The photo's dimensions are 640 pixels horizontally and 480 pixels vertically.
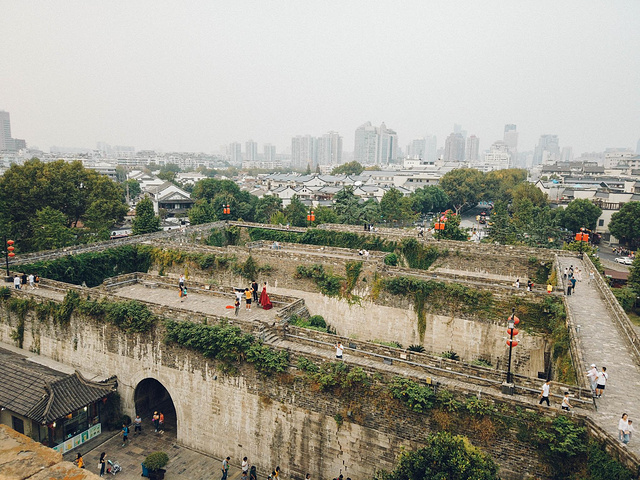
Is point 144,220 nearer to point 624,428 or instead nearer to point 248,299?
point 248,299

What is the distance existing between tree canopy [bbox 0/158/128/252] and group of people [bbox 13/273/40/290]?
11.4m

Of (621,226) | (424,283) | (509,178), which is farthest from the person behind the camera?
(509,178)

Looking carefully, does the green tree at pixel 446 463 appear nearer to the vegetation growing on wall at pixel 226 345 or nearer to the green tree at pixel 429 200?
the vegetation growing on wall at pixel 226 345

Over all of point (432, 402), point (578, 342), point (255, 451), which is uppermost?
point (578, 342)

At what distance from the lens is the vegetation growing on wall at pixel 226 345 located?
1485 cm

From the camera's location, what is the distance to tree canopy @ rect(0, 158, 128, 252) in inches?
1351

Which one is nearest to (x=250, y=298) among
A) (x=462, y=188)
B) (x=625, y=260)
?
(x=625, y=260)

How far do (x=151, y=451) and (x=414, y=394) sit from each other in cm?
1045

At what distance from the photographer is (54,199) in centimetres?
3666

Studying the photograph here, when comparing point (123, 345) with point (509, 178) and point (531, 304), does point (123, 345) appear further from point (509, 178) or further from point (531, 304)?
point (509, 178)

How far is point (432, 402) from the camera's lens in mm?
12516

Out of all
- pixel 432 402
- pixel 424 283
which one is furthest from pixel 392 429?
pixel 424 283

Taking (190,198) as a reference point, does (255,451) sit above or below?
below

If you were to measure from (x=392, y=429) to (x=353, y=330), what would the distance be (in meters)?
10.6
